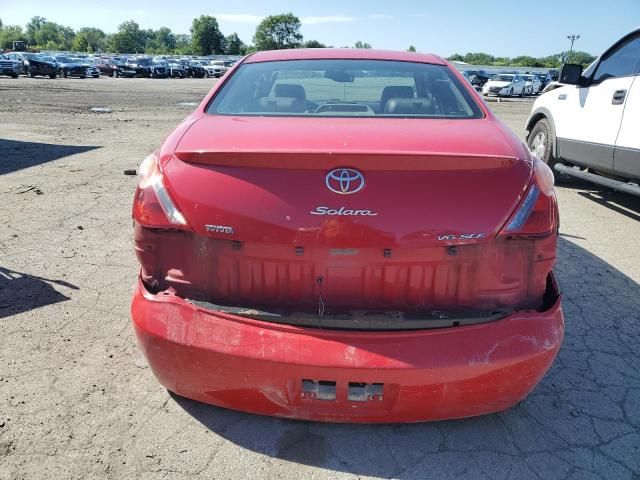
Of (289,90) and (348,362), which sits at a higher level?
(289,90)

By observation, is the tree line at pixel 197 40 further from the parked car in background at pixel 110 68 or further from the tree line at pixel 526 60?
the parked car in background at pixel 110 68

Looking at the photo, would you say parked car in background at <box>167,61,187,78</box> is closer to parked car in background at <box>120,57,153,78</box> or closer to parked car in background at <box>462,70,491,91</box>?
parked car in background at <box>120,57,153,78</box>

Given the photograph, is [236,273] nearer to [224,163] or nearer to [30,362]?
[224,163]

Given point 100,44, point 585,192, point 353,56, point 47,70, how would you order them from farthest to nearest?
point 100,44 → point 47,70 → point 585,192 → point 353,56

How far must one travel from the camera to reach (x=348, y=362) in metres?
1.86

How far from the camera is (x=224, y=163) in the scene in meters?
1.97

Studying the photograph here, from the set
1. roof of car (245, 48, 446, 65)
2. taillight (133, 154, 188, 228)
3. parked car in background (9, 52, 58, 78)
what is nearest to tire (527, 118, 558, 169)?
roof of car (245, 48, 446, 65)

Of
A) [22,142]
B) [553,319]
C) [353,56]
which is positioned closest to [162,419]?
[553,319]

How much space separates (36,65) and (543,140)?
4078 cm

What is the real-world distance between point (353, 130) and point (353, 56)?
1383 mm

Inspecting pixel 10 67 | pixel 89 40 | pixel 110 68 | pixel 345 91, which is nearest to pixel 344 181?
pixel 345 91

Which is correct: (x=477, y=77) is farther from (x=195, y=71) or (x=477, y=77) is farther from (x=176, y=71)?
(x=195, y=71)

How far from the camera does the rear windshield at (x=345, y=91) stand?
2811 millimetres

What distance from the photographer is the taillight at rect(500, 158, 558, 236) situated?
1.92 metres
